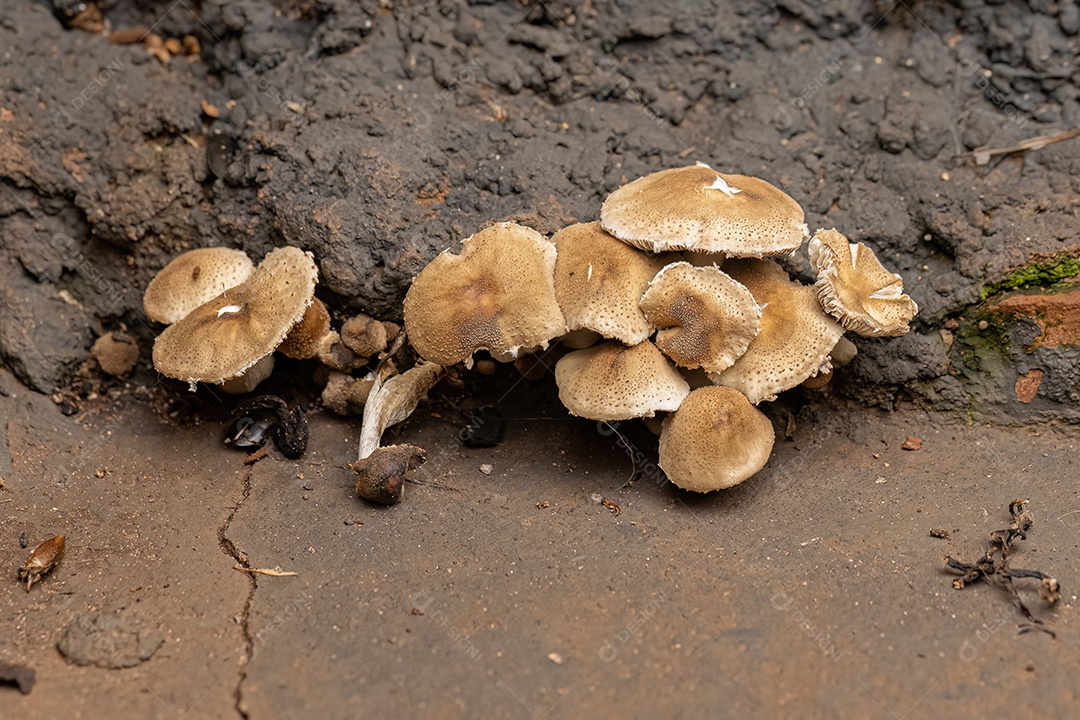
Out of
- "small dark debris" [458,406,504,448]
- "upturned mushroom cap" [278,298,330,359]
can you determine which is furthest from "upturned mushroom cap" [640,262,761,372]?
"upturned mushroom cap" [278,298,330,359]

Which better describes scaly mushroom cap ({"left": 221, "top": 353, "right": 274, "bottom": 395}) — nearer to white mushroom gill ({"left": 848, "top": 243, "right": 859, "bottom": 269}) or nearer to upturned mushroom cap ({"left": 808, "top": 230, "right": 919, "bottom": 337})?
upturned mushroom cap ({"left": 808, "top": 230, "right": 919, "bottom": 337})

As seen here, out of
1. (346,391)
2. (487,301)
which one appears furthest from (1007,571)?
(346,391)

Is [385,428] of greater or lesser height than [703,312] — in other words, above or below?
below

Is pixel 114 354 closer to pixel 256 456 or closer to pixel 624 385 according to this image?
pixel 256 456

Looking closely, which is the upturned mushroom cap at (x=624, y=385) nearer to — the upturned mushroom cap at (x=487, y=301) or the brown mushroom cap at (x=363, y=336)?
the upturned mushroom cap at (x=487, y=301)

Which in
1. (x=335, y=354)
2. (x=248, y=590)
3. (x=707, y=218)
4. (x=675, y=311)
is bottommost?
(x=248, y=590)

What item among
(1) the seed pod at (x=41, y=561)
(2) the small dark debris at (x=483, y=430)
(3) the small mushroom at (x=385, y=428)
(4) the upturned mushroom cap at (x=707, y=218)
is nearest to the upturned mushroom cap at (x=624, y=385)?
(4) the upturned mushroom cap at (x=707, y=218)
